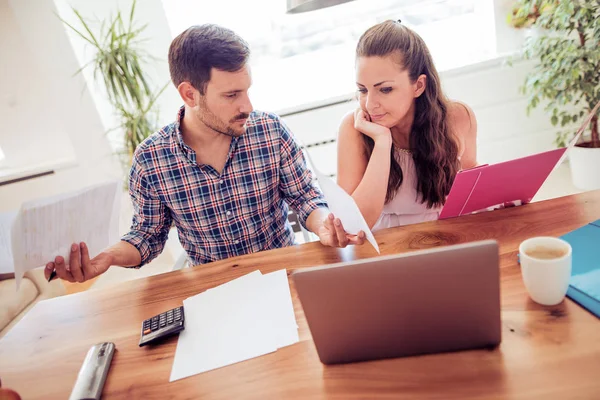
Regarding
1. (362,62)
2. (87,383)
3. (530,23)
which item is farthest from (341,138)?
(530,23)

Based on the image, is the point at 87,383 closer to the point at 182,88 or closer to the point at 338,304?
the point at 338,304

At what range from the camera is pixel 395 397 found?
0.56 m

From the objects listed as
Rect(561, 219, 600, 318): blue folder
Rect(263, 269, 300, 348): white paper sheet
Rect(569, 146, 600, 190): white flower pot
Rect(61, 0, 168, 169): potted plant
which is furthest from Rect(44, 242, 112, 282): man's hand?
Rect(569, 146, 600, 190): white flower pot

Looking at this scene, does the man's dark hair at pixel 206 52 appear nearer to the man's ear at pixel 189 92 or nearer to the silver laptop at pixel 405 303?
the man's ear at pixel 189 92

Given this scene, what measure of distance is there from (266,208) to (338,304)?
828 mm

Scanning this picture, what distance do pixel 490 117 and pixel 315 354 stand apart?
2712mm

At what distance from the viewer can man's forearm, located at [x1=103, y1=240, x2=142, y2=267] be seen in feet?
3.87

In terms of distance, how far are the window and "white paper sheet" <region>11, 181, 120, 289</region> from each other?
205 cm

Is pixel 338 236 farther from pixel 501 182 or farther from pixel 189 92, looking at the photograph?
pixel 189 92

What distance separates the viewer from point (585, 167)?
2.48 meters

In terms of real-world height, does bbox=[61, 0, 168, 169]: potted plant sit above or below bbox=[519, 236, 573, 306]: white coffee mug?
above

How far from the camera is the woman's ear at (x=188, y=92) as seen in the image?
1296 millimetres

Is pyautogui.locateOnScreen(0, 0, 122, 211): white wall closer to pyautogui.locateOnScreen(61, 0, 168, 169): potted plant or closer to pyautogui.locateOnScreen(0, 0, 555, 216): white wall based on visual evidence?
pyautogui.locateOnScreen(0, 0, 555, 216): white wall

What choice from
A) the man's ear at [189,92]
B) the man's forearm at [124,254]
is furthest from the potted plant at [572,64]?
the man's forearm at [124,254]
